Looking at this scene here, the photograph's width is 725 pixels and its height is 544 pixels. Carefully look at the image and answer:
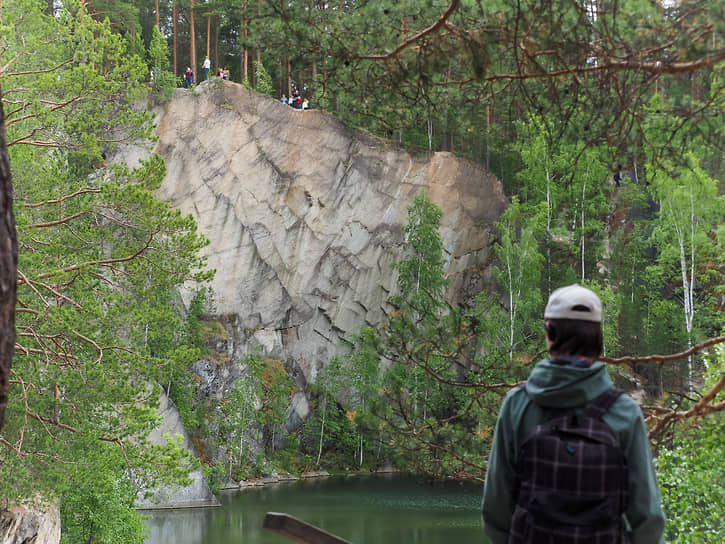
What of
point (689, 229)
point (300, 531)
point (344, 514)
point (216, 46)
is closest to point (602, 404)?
point (300, 531)

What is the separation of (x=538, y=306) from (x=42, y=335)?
15.8 m

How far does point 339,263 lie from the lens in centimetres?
2423

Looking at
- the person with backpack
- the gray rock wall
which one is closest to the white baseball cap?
the person with backpack

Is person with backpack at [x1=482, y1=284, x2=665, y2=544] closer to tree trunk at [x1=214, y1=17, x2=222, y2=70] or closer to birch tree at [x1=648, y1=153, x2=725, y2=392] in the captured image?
birch tree at [x1=648, y1=153, x2=725, y2=392]

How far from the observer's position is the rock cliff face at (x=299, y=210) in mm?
22422

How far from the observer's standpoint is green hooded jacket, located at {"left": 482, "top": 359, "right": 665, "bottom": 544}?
4.99 ft

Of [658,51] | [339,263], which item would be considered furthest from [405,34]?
[339,263]

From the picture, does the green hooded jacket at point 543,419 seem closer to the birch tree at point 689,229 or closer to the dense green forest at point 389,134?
the dense green forest at point 389,134

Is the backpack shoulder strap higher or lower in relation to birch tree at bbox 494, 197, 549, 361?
lower

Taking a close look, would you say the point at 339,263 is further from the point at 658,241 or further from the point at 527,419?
the point at 527,419

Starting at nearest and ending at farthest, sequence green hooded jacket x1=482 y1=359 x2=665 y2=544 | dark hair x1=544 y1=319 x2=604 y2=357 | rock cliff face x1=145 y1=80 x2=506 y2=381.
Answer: green hooded jacket x1=482 y1=359 x2=665 y2=544
dark hair x1=544 y1=319 x2=604 y2=357
rock cliff face x1=145 y1=80 x2=506 y2=381

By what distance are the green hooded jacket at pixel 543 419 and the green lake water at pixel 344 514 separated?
1322 centimetres

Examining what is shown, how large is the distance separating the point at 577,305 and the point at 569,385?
0.55 ft

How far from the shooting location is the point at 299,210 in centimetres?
2366
